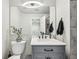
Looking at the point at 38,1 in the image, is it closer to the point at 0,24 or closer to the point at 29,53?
the point at 0,24

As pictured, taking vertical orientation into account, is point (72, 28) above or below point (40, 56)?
above

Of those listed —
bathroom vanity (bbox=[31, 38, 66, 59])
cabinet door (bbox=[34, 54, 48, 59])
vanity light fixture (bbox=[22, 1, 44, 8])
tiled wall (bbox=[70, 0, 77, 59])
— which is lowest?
cabinet door (bbox=[34, 54, 48, 59])

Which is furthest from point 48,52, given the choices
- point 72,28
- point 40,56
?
point 72,28

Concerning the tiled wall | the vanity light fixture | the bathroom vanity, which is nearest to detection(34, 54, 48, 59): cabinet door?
the bathroom vanity

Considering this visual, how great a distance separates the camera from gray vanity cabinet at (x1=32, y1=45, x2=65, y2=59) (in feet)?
7.20

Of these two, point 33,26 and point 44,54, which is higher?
point 33,26

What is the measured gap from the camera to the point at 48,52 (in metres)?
2.20

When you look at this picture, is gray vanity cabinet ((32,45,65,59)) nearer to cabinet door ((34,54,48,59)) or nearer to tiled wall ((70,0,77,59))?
cabinet door ((34,54,48,59))

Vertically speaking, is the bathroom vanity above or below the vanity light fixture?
below

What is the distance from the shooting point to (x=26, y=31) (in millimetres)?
3170

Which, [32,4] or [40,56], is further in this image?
[32,4]

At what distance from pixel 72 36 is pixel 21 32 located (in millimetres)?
1684

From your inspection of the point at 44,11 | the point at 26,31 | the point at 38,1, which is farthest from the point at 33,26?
the point at 38,1

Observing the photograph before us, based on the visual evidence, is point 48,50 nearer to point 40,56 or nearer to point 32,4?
point 40,56
